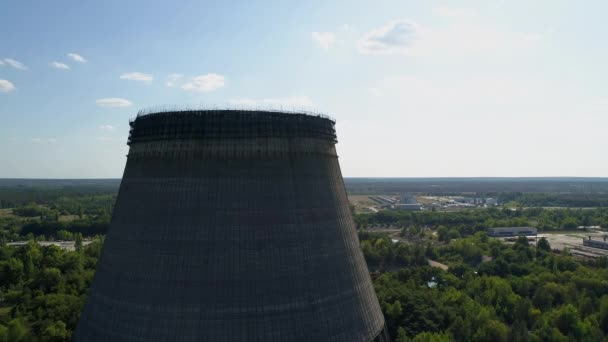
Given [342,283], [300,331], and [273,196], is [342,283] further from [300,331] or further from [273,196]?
[273,196]

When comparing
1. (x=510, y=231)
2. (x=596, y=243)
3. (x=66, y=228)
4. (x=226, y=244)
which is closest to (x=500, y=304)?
(x=226, y=244)

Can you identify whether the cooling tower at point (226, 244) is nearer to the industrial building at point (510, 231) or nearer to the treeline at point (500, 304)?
the treeline at point (500, 304)

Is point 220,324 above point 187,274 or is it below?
below

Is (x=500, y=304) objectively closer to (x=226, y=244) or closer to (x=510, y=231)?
(x=226, y=244)

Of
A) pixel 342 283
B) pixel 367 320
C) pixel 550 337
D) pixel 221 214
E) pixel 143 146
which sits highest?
pixel 143 146

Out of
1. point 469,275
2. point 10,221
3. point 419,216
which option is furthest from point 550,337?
point 10,221

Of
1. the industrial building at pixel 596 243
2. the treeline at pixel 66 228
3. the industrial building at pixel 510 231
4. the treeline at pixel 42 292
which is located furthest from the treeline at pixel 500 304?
the treeline at pixel 66 228

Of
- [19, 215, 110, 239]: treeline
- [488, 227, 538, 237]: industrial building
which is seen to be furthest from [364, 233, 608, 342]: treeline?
[19, 215, 110, 239]: treeline
